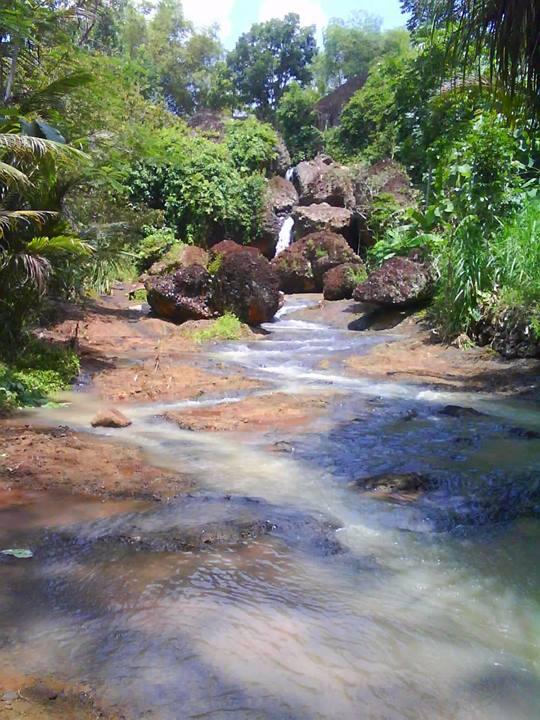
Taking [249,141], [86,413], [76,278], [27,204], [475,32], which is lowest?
[86,413]

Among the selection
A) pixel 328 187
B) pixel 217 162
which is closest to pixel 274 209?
pixel 328 187

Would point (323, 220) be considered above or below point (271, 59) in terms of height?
below

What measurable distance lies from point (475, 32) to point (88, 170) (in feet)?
22.2

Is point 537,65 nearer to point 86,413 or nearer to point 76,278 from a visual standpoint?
point 86,413

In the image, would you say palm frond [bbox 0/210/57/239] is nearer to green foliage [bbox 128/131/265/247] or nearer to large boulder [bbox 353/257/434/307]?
large boulder [bbox 353/257/434/307]

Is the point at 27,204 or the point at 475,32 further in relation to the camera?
the point at 27,204

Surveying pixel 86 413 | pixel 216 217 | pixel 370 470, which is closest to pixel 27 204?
pixel 86 413

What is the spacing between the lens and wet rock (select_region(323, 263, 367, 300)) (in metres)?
16.4

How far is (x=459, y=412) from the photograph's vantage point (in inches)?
267

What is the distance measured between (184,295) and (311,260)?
18.1 ft

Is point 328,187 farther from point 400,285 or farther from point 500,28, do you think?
point 500,28

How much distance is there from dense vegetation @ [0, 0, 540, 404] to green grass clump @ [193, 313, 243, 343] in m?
2.19

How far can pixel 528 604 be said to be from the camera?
9.75 feet

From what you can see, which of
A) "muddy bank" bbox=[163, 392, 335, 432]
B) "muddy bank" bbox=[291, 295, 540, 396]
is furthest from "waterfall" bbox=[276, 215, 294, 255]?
"muddy bank" bbox=[163, 392, 335, 432]
